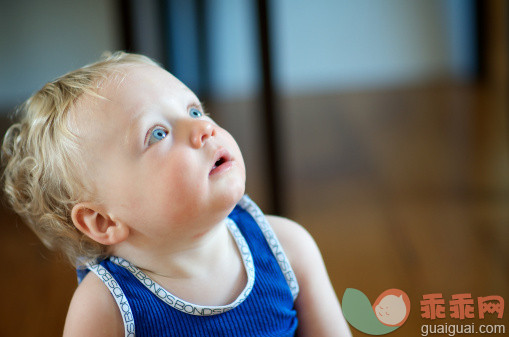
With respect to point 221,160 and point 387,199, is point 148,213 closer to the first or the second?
point 221,160

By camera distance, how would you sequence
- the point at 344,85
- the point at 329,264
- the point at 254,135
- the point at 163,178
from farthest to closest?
1. the point at 344,85
2. the point at 254,135
3. the point at 329,264
4. the point at 163,178

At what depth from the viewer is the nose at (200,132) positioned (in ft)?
1.77

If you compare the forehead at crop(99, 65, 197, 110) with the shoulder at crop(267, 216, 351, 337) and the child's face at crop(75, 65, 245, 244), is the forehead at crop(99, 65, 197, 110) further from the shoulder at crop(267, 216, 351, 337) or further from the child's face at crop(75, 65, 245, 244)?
the shoulder at crop(267, 216, 351, 337)

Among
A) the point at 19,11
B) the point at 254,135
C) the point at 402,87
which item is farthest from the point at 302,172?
the point at 19,11

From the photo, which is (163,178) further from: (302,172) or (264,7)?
(302,172)

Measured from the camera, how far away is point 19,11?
7.87 ft

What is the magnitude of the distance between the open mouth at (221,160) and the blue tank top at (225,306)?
10 centimetres

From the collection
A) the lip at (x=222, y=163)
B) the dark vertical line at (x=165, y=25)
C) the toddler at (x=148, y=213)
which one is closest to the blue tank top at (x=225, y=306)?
the toddler at (x=148, y=213)

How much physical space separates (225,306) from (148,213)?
11cm

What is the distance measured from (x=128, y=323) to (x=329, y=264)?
20.8 inches

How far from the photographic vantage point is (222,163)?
56cm

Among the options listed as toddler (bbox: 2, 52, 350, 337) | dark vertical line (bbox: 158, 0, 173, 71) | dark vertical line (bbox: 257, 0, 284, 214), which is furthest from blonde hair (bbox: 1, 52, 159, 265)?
dark vertical line (bbox: 158, 0, 173, 71)

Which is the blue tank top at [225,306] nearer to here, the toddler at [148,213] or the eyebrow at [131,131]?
the toddler at [148,213]

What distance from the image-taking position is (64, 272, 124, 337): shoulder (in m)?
0.56
